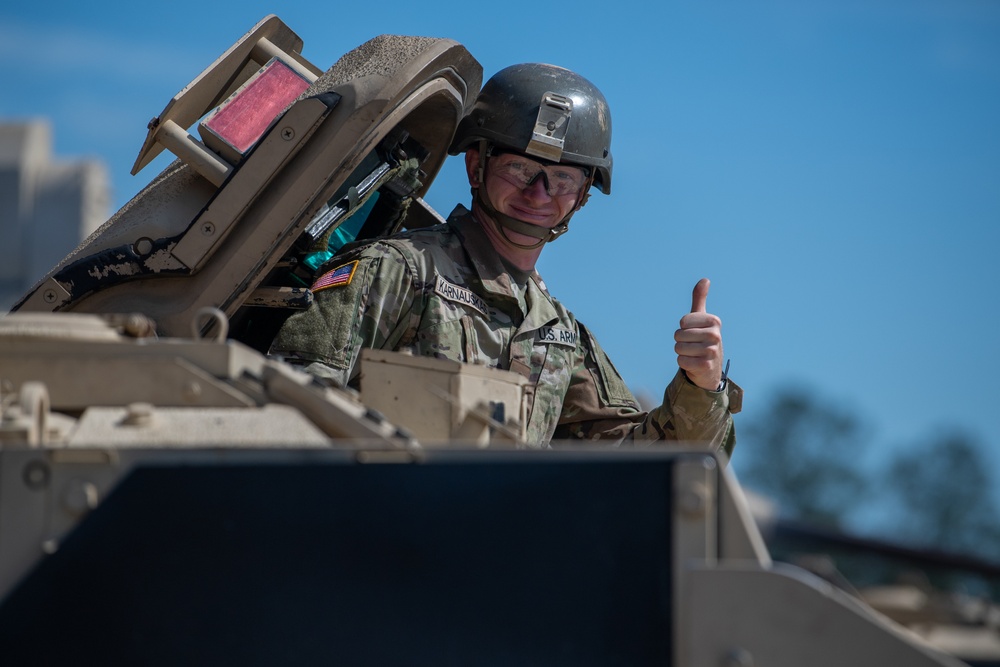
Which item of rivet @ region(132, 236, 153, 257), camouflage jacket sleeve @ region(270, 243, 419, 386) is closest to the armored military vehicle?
rivet @ region(132, 236, 153, 257)

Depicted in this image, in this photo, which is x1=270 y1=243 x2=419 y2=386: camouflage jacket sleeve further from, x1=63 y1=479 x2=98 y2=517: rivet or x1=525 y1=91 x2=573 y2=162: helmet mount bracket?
x1=63 y1=479 x2=98 y2=517: rivet

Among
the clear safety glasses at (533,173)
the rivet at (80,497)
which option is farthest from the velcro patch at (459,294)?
the rivet at (80,497)

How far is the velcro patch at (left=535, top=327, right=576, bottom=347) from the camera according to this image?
5.75 meters

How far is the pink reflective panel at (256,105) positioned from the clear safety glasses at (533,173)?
1.03 meters

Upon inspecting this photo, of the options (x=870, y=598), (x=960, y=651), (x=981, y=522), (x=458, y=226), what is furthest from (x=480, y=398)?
(x=981, y=522)

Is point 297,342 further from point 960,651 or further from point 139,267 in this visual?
point 960,651

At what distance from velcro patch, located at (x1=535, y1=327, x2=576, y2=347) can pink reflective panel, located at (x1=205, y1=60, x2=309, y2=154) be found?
136cm

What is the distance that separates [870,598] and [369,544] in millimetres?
1418

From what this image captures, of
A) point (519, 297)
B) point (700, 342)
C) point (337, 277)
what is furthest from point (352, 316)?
point (700, 342)

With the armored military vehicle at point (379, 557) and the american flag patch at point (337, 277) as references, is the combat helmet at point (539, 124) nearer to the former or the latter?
the american flag patch at point (337, 277)

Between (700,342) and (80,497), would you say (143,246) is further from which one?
(80,497)

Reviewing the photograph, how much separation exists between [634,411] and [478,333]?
83cm

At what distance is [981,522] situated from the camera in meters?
36.6

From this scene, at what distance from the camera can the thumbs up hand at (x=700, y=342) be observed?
500 cm
